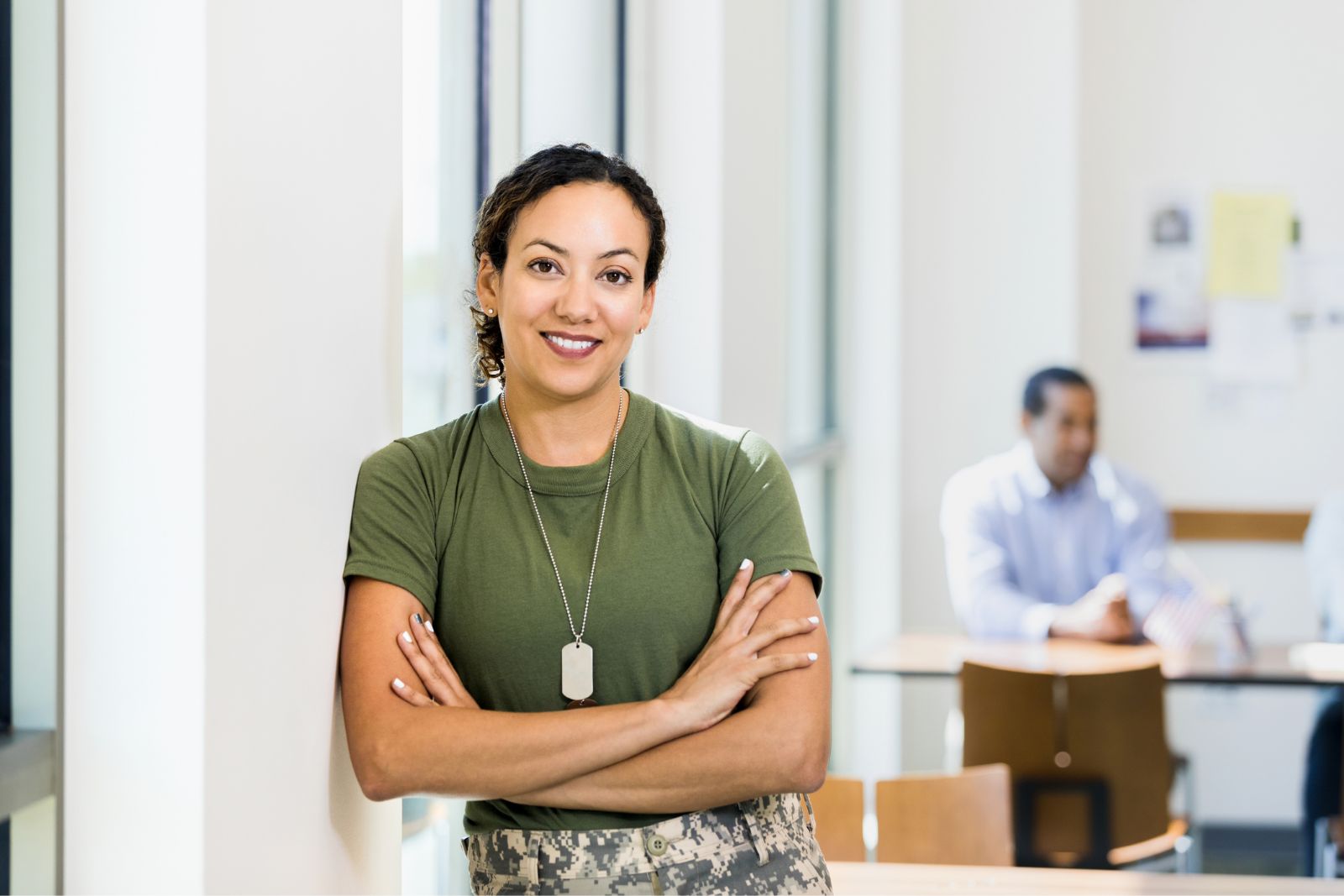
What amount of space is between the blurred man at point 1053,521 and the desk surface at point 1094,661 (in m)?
0.26

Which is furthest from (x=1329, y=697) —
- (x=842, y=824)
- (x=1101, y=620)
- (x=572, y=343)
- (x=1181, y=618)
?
(x=572, y=343)

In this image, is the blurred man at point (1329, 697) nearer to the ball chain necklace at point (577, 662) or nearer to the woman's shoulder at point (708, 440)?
the woman's shoulder at point (708, 440)

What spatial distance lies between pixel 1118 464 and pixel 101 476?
15.7ft

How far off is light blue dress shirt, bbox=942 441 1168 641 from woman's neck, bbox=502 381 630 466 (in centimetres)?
296

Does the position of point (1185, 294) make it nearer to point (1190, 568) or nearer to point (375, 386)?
point (1190, 568)

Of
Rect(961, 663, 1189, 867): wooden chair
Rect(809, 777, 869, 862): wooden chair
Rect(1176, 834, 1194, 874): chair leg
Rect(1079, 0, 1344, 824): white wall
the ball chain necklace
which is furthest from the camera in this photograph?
Rect(1079, 0, 1344, 824): white wall

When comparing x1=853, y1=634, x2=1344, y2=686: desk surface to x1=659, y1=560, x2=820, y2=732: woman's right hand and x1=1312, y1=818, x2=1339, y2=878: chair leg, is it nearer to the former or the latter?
x1=1312, y1=818, x2=1339, y2=878: chair leg

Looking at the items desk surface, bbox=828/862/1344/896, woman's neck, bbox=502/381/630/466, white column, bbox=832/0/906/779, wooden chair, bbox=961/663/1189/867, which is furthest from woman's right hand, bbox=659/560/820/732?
white column, bbox=832/0/906/779

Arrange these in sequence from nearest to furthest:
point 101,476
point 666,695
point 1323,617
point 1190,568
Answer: point 101,476 < point 666,695 < point 1323,617 < point 1190,568

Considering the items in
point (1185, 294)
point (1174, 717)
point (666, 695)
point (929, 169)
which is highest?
point (929, 169)

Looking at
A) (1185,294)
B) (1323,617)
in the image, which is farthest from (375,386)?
(1185,294)

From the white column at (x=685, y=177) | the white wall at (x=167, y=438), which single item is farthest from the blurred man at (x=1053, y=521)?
the white wall at (x=167, y=438)

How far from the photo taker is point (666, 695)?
5.26ft

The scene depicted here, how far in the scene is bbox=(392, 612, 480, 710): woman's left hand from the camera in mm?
1562
